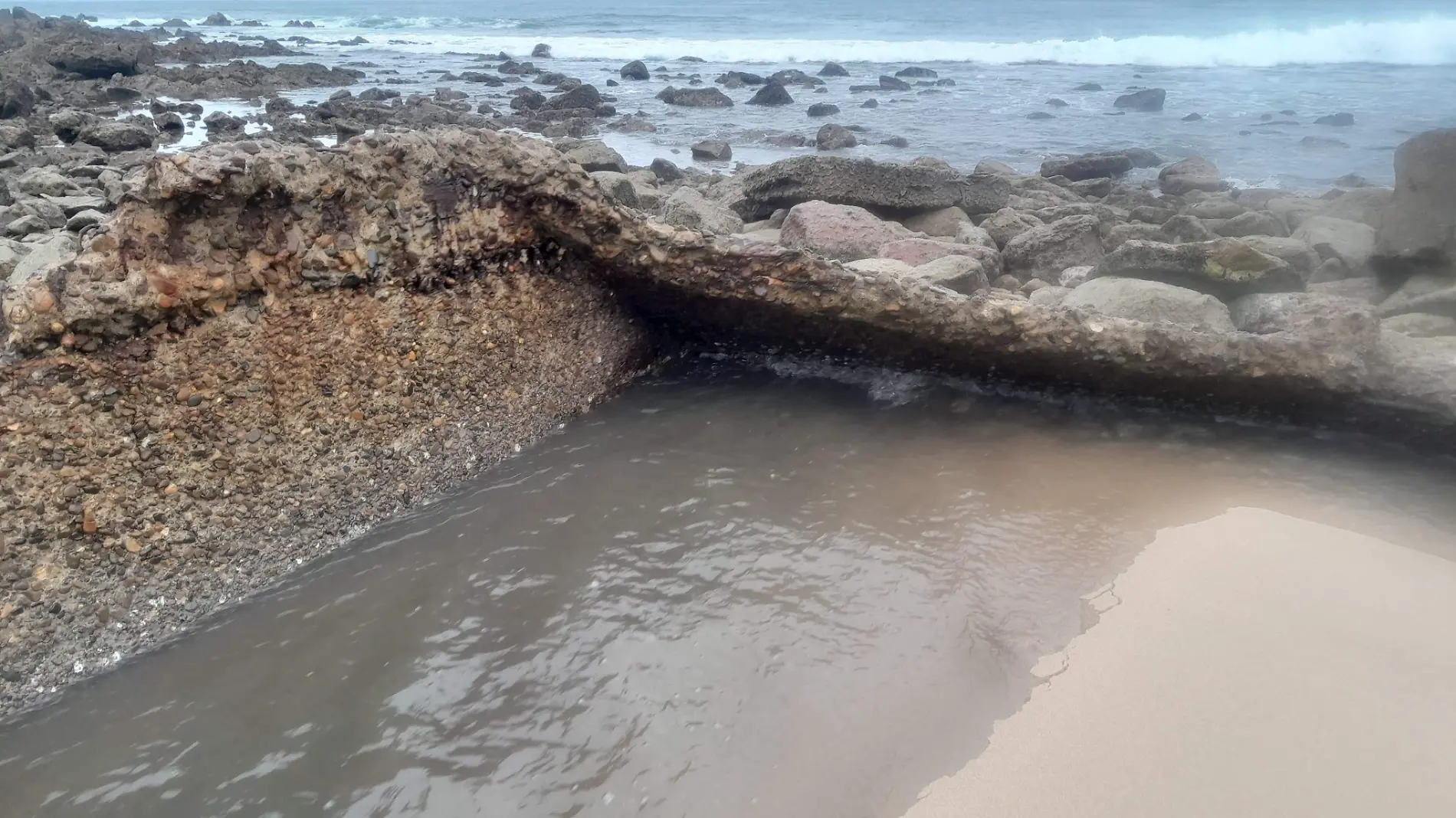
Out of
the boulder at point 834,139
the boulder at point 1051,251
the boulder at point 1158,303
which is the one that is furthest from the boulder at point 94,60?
the boulder at point 1158,303

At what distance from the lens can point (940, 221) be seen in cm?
854

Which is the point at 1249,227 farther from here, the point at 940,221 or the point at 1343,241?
the point at 940,221

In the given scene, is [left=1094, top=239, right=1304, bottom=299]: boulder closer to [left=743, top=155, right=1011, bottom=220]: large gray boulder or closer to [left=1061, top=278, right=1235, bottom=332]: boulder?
Answer: [left=1061, top=278, right=1235, bottom=332]: boulder

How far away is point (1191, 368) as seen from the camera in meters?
3.58

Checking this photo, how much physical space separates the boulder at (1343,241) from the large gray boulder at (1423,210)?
164 millimetres

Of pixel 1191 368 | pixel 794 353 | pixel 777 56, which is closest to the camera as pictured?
pixel 1191 368

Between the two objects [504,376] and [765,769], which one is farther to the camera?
[504,376]

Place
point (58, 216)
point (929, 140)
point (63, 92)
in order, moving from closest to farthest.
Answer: point (58, 216)
point (929, 140)
point (63, 92)

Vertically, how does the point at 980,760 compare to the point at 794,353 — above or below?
below

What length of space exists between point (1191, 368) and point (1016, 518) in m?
1.11

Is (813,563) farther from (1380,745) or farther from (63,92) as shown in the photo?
(63,92)

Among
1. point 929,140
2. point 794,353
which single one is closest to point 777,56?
point 929,140

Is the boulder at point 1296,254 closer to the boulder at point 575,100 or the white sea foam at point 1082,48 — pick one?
the boulder at point 575,100

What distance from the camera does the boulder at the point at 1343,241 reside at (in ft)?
21.3
